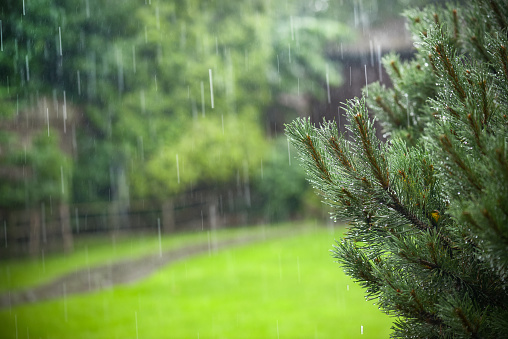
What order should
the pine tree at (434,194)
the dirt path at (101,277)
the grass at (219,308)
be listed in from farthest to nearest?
the dirt path at (101,277) → the grass at (219,308) → the pine tree at (434,194)

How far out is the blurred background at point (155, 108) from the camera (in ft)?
24.2

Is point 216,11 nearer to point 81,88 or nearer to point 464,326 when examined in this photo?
point 81,88

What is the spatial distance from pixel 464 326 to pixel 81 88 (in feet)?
25.9

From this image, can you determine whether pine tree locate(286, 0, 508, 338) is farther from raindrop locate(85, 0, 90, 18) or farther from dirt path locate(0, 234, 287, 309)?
raindrop locate(85, 0, 90, 18)

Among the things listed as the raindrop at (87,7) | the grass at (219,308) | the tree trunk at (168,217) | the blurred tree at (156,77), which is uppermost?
the raindrop at (87,7)

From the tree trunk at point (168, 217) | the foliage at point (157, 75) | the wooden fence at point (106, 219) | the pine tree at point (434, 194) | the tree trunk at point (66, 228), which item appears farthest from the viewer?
the tree trunk at point (168, 217)

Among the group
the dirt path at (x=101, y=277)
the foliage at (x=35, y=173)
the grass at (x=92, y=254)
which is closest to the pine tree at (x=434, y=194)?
the dirt path at (x=101, y=277)

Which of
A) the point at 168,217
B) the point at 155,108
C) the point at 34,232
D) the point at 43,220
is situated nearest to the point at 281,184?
the point at 168,217

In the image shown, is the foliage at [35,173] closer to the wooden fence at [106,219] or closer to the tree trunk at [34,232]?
the tree trunk at [34,232]

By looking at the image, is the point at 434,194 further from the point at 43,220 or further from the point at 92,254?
the point at 43,220

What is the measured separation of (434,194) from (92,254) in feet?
33.6

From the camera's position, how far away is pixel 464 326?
4.91 feet

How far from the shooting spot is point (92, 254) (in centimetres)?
A: 1061

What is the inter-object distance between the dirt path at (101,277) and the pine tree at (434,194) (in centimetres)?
650
